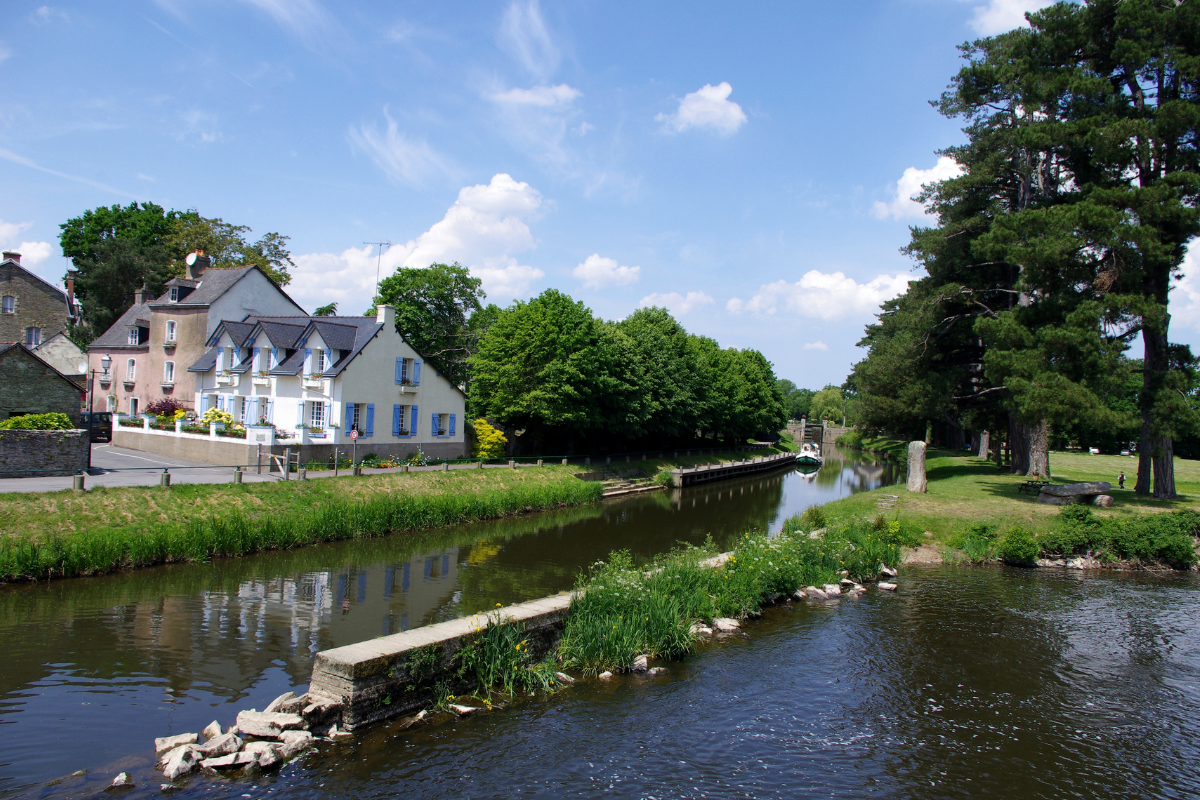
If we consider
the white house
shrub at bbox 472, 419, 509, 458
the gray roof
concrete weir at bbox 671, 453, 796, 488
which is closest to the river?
the white house

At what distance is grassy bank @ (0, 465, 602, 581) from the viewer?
53.1ft

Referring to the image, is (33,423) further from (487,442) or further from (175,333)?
(487,442)

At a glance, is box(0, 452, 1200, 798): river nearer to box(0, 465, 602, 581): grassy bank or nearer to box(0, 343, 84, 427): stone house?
box(0, 465, 602, 581): grassy bank

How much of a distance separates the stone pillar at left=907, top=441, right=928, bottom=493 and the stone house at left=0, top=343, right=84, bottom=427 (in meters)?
33.9

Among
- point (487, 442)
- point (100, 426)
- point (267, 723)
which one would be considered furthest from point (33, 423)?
point (267, 723)

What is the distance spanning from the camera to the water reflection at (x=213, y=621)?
895 centimetres

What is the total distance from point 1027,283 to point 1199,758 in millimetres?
21123

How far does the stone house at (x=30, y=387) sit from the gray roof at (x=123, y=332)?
15846mm

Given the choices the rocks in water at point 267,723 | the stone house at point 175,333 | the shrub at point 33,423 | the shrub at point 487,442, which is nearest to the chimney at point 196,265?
the stone house at point 175,333

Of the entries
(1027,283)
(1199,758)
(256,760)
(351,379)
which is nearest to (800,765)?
(1199,758)

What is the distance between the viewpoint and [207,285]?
41.7 metres

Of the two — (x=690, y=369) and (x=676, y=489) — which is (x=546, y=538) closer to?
(x=676, y=489)

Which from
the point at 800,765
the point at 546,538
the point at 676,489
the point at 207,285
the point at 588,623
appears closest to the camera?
the point at 800,765

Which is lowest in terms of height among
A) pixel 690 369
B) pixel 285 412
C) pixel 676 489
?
pixel 676 489
